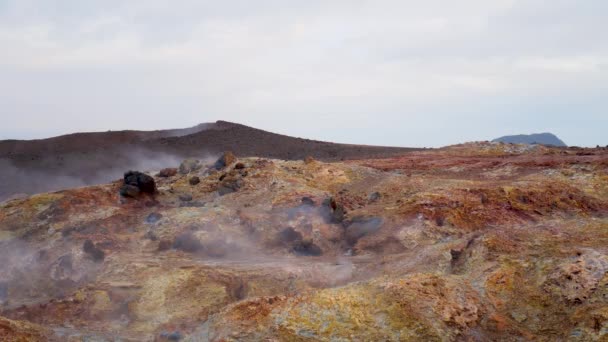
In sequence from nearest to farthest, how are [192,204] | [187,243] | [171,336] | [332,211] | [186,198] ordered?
[171,336] < [187,243] < [332,211] < [192,204] < [186,198]

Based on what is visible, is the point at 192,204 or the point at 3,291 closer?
the point at 3,291

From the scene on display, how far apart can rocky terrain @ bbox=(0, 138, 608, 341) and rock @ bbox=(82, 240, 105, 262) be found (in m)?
0.04

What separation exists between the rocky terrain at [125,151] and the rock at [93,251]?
23.3 m

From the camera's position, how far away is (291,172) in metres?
27.0

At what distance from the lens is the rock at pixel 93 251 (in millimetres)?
18641

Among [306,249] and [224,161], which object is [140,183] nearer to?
[224,161]

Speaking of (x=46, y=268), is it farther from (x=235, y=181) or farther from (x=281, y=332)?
(x=281, y=332)

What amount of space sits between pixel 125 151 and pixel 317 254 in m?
37.5

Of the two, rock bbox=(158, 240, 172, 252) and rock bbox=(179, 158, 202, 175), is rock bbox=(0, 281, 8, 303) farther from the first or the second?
rock bbox=(179, 158, 202, 175)

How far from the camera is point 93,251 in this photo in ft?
61.7

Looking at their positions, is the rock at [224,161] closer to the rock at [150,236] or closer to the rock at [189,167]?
the rock at [189,167]

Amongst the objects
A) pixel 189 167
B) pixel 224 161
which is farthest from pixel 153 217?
pixel 189 167

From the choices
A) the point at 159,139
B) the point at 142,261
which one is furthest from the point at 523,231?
the point at 159,139

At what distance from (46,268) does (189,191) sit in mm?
8633
